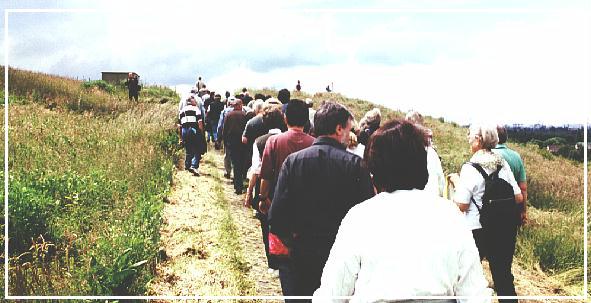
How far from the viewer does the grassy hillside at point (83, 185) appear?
5469 mm

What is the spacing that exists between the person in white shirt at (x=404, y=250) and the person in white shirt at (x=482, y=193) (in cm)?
278

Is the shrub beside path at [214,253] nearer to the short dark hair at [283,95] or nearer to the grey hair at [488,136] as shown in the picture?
the short dark hair at [283,95]

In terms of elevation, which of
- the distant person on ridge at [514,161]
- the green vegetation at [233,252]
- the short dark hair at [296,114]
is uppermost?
the short dark hair at [296,114]

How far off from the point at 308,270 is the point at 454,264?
5.55 ft

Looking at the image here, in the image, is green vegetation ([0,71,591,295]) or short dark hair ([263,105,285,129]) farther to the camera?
short dark hair ([263,105,285,129])

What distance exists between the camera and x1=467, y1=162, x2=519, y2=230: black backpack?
4.89 metres

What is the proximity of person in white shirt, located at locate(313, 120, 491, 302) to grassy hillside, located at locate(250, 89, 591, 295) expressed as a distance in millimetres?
5148

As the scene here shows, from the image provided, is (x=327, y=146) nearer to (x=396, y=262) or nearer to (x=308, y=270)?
(x=308, y=270)

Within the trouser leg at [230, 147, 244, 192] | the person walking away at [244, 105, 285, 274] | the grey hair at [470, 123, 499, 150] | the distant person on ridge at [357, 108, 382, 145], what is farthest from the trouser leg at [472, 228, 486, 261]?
the trouser leg at [230, 147, 244, 192]

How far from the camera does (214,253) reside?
6.96 m

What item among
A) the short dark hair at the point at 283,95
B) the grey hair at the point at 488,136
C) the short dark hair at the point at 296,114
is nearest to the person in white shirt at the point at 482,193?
the grey hair at the point at 488,136

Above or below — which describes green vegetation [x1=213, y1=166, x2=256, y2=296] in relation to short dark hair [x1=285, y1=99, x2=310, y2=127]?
below

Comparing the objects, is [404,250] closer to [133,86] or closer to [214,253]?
[214,253]

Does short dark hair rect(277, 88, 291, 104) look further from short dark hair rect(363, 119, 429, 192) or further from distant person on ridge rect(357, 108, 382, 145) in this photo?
short dark hair rect(363, 119, 429, 192)
